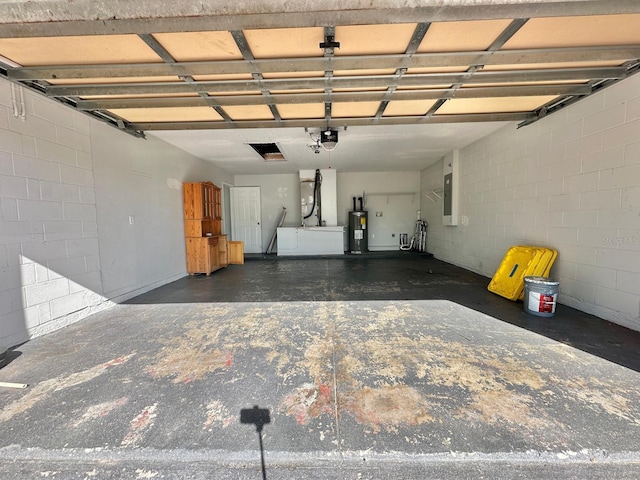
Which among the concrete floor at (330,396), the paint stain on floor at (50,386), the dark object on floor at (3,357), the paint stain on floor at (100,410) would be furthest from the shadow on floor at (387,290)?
the paint stain on floor at (100,410)

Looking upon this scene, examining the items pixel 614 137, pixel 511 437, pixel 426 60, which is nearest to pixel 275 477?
pixel 511 437

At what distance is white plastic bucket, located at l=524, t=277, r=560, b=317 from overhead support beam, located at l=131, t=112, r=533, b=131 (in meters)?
2.27

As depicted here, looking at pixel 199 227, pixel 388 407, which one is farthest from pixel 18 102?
pixel 388 407

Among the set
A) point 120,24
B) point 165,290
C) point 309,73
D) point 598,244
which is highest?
point 309,73

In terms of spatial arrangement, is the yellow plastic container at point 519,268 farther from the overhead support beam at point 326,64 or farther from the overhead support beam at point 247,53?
the overhead support beam at point 247,53

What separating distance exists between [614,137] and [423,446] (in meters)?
3.49

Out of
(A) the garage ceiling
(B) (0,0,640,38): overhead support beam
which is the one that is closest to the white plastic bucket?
(A) the garage ceiling

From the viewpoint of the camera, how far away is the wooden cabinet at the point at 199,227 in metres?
5.14

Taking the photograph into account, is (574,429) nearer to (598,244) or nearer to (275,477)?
(275,477)

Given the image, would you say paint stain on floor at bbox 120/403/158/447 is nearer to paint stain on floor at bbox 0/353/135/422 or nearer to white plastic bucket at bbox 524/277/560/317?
paint stain on floor at bbox 0/353/135/422

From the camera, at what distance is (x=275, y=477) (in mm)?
1114

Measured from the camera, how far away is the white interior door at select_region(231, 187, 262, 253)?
8.30 meters

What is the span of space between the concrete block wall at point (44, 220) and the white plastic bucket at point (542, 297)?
5137 millimetres

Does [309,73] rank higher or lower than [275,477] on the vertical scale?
higher
